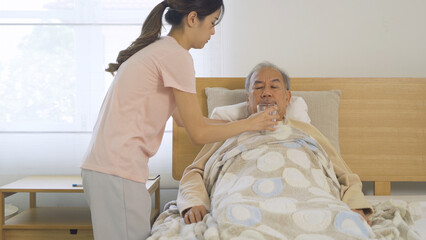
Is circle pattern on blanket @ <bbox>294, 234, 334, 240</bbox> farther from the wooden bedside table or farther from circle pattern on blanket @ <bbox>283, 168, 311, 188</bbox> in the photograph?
the wooden bedside table

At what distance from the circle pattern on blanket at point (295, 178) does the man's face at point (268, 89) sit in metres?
0.39

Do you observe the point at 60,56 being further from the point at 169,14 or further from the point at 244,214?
the point at 244,214

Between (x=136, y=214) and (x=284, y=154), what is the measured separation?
630mm

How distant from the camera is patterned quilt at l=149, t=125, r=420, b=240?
1175mm

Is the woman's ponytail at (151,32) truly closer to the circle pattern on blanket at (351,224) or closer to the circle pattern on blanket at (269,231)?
the circle pattern on blanket at (269,231)

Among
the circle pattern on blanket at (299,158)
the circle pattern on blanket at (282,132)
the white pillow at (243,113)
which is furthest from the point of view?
the white pillow at (243,113)

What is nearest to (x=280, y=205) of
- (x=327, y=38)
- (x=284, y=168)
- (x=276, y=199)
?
(x=276, y=199)

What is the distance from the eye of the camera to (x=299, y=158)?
1.61m

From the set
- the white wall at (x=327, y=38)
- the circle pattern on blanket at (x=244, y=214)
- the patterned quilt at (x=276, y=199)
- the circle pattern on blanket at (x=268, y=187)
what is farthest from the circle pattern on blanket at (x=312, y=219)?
the white wall at (x=327, y=38)

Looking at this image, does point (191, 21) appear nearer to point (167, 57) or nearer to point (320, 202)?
point (167, 57)

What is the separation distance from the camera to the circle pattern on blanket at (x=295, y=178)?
4.84ft

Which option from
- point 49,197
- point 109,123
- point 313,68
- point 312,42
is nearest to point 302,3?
point 312,42

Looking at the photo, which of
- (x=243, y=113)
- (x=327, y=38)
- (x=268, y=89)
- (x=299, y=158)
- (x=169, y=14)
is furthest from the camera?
(x=327, y=38)

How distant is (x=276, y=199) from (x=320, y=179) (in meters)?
0.29
